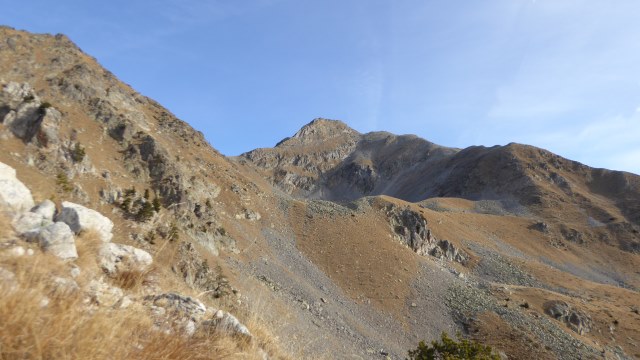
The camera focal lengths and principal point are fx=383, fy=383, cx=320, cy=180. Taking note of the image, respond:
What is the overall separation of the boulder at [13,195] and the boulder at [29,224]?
68 centimetres

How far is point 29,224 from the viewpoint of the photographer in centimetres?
709

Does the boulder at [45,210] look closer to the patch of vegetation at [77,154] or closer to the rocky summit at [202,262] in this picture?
the rocky summit at [202,262]

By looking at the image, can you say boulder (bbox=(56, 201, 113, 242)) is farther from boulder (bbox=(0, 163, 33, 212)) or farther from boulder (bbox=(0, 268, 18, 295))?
boulder (bbox=(0, 268, 18, 295))

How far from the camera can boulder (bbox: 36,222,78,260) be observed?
631 centimetres

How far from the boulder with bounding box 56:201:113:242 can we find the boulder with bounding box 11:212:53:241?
49 centimetres

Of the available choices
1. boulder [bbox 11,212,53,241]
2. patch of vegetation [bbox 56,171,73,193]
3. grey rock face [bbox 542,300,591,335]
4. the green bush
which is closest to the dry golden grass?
boulder [bbox 11,212,53,241]

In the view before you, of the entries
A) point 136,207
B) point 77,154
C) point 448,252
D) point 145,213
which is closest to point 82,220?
point 145,213

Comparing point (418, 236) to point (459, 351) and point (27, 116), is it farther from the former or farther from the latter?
point (27, 116)

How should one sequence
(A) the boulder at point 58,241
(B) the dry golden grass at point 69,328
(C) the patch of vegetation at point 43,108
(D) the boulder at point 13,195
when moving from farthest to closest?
(C) the patch of vegetation at point 43,108 < (D) the boulder at point 13,195 < (A) the boulder at point 58,241 < (B) the dry golden grass at point 69,328

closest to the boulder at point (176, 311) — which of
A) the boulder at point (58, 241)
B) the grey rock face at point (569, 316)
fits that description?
the boulder at point (58, 241)

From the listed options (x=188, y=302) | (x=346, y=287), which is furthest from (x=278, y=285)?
(x=188, y=302)

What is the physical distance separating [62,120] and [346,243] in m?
36.2

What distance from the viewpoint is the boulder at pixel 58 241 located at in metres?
6.31

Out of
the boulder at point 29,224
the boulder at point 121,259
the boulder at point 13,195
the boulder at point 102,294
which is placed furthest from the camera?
the boulder at point 13,195
